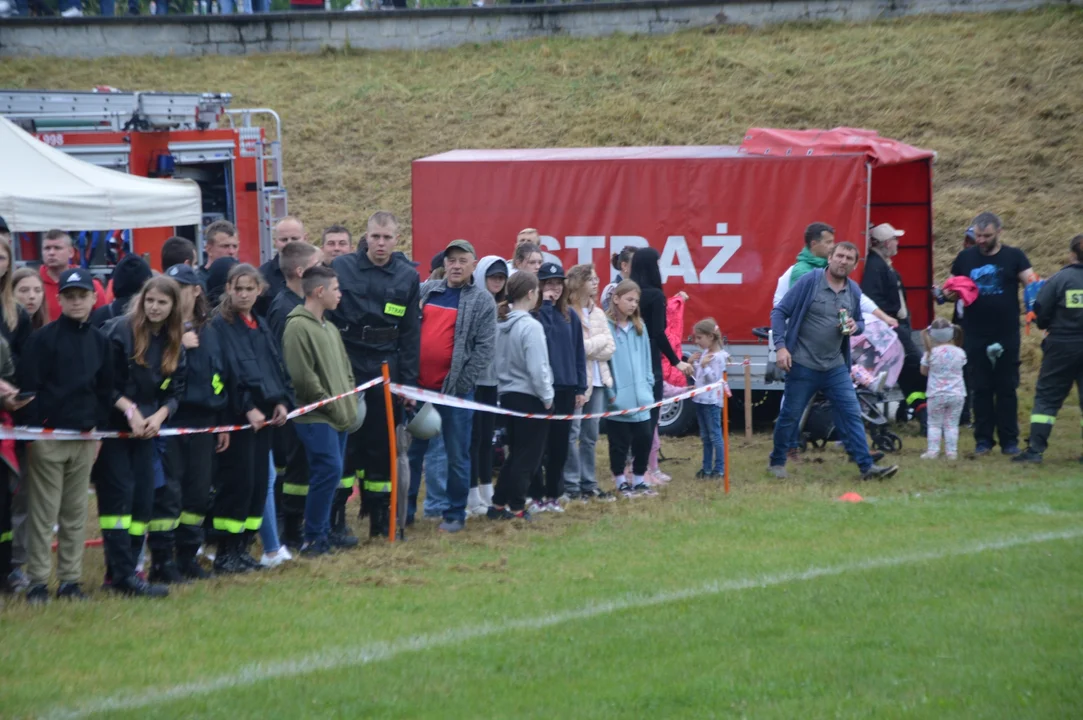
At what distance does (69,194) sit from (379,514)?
17.8 feet

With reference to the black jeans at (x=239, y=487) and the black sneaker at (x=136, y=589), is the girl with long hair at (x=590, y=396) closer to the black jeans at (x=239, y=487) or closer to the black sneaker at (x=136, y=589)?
the black jeans at (x=239, y=487)

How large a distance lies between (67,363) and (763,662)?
415 centimetres

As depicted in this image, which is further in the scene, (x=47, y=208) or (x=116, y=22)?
(x=116, y=22)

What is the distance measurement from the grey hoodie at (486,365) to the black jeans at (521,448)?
7.0 inches

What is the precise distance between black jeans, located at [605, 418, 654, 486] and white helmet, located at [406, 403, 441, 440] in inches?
96.1

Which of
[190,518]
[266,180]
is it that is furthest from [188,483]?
[266,180]

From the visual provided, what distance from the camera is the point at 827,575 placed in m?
8.08

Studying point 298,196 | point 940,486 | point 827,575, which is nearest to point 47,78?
point 298,196

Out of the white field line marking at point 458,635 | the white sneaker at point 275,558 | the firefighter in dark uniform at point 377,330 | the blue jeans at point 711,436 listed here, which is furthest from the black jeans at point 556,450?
the white field line marking at point 458,635

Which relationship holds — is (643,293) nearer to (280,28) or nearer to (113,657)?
(113,657)

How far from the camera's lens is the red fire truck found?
15859 millimetres

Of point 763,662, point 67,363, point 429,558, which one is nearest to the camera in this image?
point 763,662

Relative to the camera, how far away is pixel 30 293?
8398 mm

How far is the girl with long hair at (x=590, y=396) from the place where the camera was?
1132 cm
